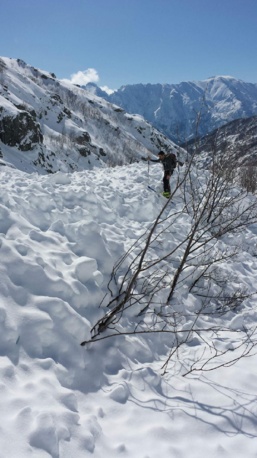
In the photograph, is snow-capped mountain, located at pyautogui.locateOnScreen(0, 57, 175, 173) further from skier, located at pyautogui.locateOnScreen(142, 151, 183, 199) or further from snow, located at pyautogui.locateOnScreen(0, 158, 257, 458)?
snow, located at pyautogui.locateOnScreen(0, 158, 257, 458)

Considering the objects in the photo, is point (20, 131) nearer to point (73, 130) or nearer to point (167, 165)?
point (167, 165)

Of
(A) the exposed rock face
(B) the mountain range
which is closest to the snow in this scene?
(B) the mountain range

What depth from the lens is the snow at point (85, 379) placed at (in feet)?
7.07

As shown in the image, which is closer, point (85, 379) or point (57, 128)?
point (85, 379)

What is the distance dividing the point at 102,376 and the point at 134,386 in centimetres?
32

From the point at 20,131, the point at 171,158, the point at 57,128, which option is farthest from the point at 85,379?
the point at 57,128

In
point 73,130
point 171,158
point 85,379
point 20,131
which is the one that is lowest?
point 85,379

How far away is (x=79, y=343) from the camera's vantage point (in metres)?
3.01

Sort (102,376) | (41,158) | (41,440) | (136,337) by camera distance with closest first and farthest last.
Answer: (41,440)
(102,376)
(136,337)
(41,158)

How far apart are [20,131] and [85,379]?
20536 mm

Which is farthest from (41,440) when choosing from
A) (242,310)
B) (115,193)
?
(115,193)

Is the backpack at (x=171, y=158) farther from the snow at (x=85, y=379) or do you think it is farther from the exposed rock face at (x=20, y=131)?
the exposed rock face at (x=20, y=131)

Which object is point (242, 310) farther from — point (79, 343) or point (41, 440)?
point (41, 440)

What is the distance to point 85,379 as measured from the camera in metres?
2.75
